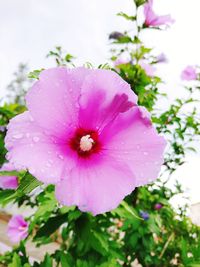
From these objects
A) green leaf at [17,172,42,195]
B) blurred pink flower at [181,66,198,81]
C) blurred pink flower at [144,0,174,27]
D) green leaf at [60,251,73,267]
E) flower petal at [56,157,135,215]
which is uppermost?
blurred pink flower at [144,0,174,27]

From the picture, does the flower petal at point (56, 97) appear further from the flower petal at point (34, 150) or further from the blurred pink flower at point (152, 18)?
the blurred pink flower at point (152, 18)

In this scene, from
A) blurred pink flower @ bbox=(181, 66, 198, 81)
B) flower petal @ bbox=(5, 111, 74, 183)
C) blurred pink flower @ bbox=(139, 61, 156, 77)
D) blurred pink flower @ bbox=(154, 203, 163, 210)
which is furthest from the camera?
blurred pink flower @ bbox=(181, 66, 198, 81)

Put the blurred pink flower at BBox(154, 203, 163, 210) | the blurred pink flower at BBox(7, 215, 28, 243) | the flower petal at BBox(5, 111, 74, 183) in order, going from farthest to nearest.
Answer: the blurred pink flower at BBox(7, 215, 28, 243) → the blurred pink flower at BBox(154, 203, 163, 210) → the flower petal at BBox(5, 111, 74, 183)

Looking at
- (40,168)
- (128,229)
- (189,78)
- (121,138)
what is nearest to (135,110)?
(121,138)

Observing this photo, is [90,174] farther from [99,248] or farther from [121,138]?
[99,248]

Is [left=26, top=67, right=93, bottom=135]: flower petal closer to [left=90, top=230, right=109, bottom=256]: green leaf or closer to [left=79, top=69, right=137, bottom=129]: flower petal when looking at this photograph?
[left=79, top=69, right=137, bottom=129]: flower petal

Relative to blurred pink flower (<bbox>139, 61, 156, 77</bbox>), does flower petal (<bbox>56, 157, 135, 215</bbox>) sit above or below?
above

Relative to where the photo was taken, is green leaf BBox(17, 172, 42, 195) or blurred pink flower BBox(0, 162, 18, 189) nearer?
green leaf BBox(17, 172, 42, 195)

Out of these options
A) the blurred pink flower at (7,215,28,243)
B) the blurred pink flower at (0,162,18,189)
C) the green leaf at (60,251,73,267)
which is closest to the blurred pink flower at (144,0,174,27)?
the blurred pink flower at (0,162,18,189)
